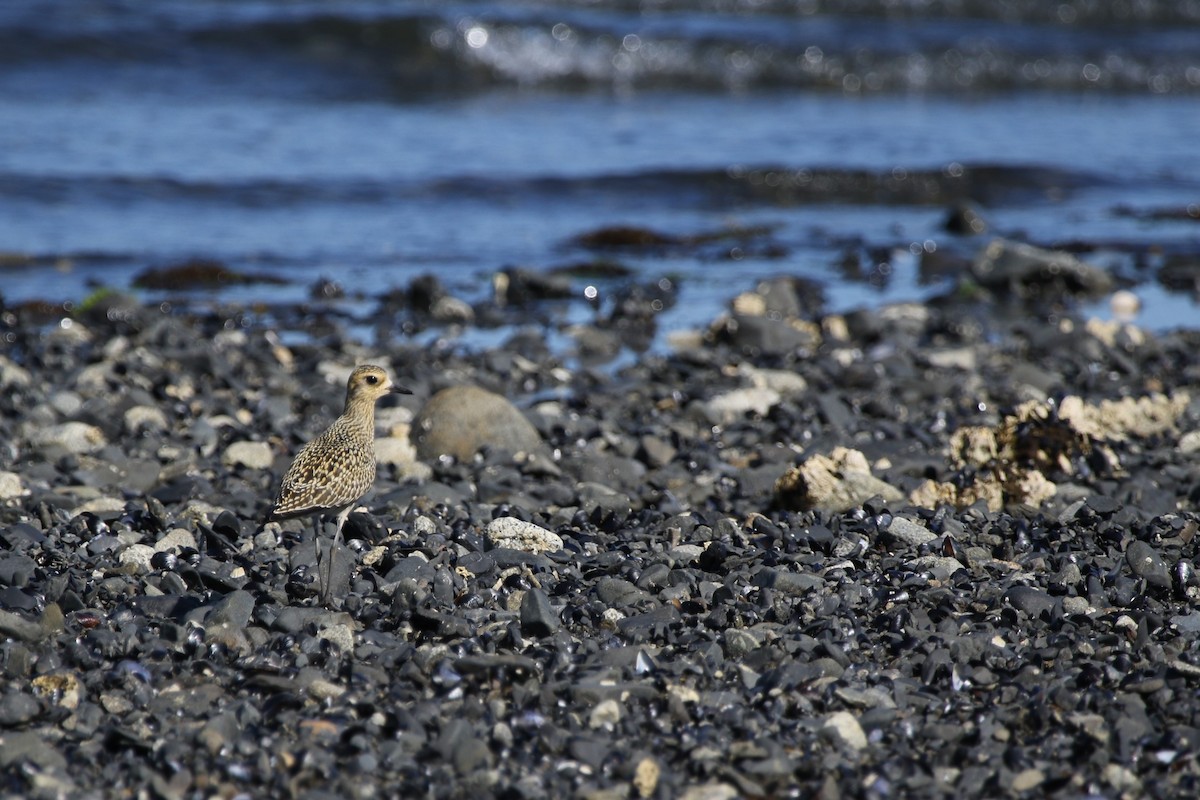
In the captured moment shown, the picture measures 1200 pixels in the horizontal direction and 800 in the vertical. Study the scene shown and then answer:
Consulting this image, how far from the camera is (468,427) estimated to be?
26.2 ft

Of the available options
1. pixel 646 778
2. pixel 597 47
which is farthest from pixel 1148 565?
pixel 597 47

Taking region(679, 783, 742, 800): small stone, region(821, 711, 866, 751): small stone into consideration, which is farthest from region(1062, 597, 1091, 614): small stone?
region(679, 783, 742, 800): small stone

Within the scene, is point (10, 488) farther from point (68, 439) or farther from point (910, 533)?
point (910, 533)

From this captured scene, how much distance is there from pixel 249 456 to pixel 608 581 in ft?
10.2

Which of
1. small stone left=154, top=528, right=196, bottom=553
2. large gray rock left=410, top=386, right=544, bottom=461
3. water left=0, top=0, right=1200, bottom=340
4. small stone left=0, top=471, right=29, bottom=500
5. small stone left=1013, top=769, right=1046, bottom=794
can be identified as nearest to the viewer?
small stone left=1013, top=769, right=1046, bottom=794

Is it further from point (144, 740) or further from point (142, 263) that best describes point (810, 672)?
point (142, 263)

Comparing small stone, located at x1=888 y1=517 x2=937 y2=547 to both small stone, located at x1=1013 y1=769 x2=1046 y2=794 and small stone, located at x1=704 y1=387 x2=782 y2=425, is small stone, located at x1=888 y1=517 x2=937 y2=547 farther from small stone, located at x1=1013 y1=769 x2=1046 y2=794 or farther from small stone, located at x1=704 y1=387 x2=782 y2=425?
small stone, located at x1=704 y1=387 x2=782 y2=425

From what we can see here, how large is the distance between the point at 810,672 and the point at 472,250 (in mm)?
10286

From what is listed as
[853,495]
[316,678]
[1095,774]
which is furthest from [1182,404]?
[316,678]

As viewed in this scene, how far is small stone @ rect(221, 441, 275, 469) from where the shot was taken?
7797 millimetres

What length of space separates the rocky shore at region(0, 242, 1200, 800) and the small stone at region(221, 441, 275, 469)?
0.8 inches

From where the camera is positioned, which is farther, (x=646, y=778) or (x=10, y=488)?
(x=10, y=488)

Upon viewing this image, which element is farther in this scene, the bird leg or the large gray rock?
the large gray rock

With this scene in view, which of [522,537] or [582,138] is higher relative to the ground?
[522,537]
